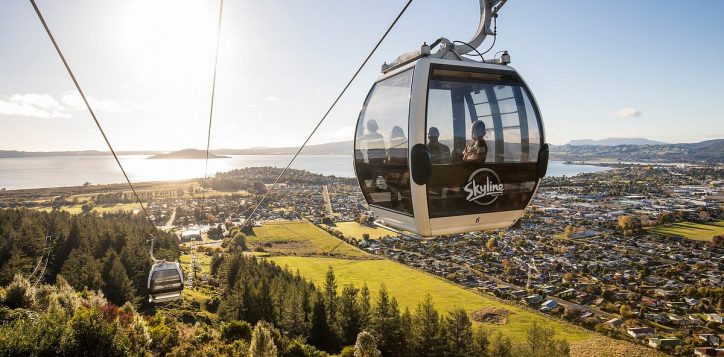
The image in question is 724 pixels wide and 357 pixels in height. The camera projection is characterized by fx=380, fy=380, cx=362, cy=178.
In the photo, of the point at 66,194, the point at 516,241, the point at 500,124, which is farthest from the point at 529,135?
the point at 66,194

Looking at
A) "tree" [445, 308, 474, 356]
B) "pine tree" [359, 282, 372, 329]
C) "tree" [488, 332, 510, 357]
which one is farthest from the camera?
"pine tree" [359, 282, 372, 329]

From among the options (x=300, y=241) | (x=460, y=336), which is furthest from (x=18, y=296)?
(x=300, y=241)

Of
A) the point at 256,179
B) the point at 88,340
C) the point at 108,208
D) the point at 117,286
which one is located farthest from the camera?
the point at 256,179

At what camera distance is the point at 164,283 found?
12.4 meters

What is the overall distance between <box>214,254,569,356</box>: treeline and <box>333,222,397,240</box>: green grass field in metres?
28.7

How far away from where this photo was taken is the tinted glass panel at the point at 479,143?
14.6 ft

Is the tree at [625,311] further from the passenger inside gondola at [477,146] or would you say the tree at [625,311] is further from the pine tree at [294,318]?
the passenger inside gondola at [477,146]

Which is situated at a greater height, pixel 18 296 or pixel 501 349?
pixel 18 296

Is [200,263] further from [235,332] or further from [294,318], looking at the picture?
[235,332]

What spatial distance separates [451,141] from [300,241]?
61366mm

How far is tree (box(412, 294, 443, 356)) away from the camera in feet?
90.5

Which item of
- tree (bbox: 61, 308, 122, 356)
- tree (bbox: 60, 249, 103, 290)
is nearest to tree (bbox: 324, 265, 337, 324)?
tree (bbox: 61, 308, 122, 356)

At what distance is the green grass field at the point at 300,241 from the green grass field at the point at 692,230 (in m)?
50.4

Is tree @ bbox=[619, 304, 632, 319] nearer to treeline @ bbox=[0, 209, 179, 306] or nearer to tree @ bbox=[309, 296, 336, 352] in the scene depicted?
tree @ bbox=[309, 296, 336, 352]
